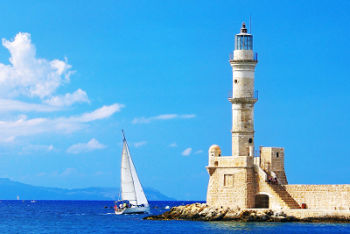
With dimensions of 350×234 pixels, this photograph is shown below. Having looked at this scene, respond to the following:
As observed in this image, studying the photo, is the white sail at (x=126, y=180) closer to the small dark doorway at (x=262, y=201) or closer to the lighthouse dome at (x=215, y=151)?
the lighthouse dome at (x=215, y=151)

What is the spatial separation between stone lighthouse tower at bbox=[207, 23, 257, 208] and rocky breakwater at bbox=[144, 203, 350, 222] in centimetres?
67

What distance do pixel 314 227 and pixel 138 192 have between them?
25.8m

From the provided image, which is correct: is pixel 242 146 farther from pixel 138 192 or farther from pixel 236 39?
pixel 138 192

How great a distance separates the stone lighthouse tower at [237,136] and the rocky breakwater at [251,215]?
667mm

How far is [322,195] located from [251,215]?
4563mm

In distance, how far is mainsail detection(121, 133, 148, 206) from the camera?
225 ft

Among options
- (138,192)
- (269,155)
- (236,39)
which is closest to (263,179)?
(269,155)

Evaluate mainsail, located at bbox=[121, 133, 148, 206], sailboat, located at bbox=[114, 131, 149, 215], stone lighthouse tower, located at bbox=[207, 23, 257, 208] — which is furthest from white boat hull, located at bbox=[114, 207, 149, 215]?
stone lighthouse tower, located at bbox=[207, 23, 257, 208]

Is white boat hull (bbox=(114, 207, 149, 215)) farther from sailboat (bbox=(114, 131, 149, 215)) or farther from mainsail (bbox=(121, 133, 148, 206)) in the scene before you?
mainsail (bbox=(121, 133, 148, 206))

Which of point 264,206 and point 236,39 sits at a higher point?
point 236,39

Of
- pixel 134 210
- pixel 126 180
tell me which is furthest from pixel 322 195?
pixel 134 210

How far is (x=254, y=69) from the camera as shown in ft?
176

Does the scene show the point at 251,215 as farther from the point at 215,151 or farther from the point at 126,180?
the point at 126,180

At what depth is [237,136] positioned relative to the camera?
53312mm
